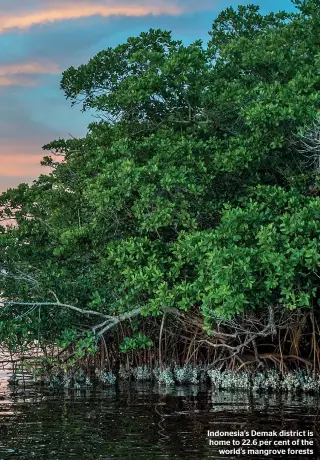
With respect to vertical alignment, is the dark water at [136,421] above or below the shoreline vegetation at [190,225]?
below

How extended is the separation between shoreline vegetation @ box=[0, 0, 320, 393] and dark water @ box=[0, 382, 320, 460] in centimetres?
98

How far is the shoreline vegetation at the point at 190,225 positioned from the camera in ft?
30.5

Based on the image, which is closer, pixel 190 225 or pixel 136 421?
pixel 136 421

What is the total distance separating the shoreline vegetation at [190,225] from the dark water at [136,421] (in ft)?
3.20

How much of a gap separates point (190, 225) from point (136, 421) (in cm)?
272

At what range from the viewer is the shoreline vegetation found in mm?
9297

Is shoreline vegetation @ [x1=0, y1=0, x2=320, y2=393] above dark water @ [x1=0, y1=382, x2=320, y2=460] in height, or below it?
above

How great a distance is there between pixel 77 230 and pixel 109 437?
409 cm

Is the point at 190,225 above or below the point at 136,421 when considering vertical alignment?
above

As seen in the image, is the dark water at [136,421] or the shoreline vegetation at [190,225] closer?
the dark water at [136,421]

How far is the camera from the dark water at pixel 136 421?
7401 millimetres

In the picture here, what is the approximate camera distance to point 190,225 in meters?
10.2

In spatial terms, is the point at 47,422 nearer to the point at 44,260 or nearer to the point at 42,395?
the point at 42,395

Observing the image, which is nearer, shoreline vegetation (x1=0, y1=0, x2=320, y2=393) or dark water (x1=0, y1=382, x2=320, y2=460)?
dark water (x1=0, y1=382, x2=320, y2=460)
